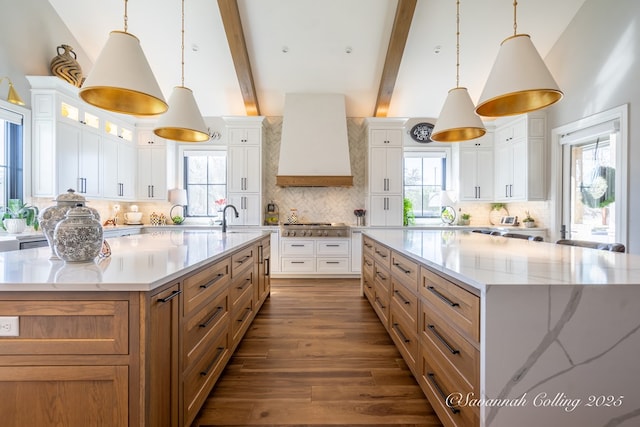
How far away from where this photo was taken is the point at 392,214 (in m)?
5.50

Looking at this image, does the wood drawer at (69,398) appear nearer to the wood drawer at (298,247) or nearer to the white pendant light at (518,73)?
the white pendant light at (518,73)

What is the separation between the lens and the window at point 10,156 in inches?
145

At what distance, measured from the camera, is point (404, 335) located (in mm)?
2217

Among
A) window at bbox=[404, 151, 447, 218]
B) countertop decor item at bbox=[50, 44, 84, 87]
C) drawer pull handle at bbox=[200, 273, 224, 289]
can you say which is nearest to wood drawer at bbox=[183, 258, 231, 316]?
drawer pull handle at bbox=[200, 273, 224, 289]

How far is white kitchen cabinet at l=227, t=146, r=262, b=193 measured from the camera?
214 inches

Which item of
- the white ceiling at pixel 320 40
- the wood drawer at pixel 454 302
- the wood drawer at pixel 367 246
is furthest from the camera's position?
the white ceiling at pixel 320 40

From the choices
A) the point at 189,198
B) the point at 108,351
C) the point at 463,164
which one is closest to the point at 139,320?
the point at 108,351

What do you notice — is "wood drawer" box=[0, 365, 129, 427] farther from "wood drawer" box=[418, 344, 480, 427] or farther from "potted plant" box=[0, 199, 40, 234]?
"potted plant" box=[0, 199, 40, 234]

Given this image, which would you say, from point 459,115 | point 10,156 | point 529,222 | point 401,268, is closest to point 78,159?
point 10,156

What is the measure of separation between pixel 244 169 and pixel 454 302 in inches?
183

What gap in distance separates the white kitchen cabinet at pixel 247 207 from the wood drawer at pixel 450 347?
4067 mm

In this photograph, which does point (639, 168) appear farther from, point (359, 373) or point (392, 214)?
point (359, 373)

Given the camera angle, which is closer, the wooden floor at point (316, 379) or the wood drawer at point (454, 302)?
the wood drawer at point (454, 302)

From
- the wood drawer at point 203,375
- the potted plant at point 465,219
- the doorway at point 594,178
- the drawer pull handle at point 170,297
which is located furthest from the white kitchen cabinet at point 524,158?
the drawer pull handle at point 170,297
